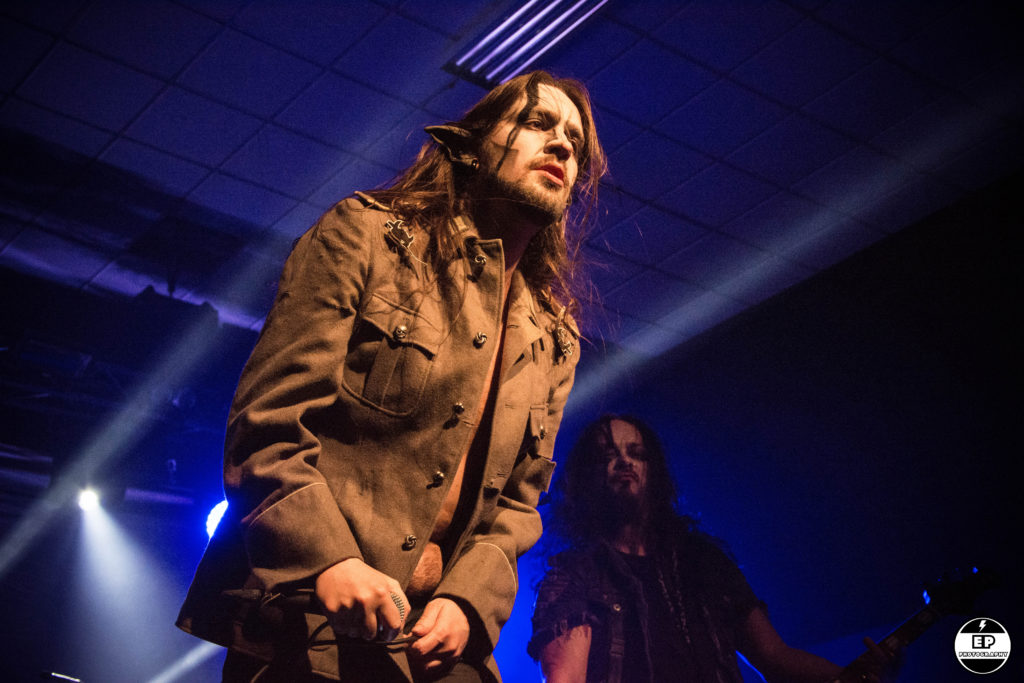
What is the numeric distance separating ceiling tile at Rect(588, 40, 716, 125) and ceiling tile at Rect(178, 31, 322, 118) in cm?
166

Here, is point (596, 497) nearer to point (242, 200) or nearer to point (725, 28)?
point (725, 28)

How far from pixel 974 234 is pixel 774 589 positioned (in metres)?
2.64

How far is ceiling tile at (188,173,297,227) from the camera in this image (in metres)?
5.75

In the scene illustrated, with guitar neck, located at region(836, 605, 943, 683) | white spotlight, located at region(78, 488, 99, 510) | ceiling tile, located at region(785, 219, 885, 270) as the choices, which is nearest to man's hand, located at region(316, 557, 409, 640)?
guitar neck, located at region(836, 605, 943, 683)

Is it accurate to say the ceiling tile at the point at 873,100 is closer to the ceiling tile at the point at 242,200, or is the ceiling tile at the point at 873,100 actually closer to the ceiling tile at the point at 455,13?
the ceiling tile at the point at 455,13

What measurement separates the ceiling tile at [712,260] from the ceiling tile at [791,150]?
719 millimetres

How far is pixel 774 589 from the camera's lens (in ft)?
18.7

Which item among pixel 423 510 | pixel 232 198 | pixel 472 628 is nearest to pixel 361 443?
pixel 423 510

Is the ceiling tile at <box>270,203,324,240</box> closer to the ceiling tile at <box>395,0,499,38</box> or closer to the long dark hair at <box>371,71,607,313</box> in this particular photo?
the ceiling tile at <box>395,0,499,38</box>

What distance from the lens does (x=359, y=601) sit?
1.00 metres

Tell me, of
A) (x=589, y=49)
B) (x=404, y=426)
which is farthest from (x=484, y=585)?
(x=589, y=49)

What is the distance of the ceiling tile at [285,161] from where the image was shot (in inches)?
210

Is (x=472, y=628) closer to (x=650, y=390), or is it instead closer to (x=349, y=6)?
(x=349, y=6)

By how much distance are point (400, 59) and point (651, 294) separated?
293cm
